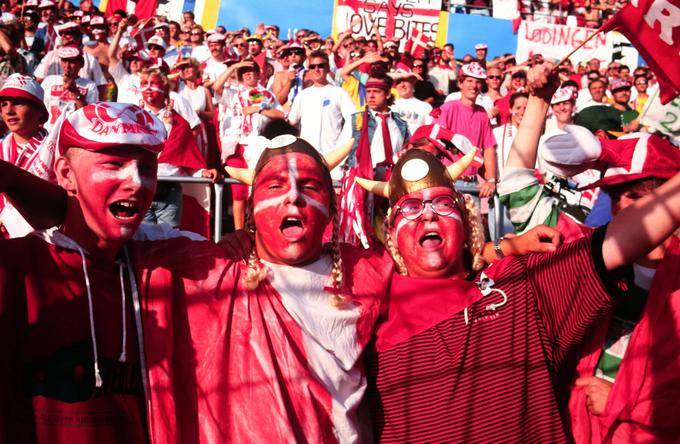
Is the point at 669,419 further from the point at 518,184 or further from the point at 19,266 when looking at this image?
the point at 19,266

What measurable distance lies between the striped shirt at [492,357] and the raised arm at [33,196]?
1207mm

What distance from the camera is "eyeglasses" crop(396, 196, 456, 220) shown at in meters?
3.05

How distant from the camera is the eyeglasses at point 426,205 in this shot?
3053 mm

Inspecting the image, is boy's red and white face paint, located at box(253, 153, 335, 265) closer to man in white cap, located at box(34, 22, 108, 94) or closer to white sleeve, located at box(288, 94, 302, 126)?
white sleeve, located at box(288, 94, 302, 126)

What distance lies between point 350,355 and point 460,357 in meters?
0.38

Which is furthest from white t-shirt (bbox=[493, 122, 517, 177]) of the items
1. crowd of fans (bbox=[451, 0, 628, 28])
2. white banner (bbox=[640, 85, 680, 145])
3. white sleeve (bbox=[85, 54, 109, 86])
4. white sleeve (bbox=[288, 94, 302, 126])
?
crowd of fans (bbox=[451, 0, 628, 28])

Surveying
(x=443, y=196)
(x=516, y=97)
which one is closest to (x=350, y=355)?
(x=443, y=196)

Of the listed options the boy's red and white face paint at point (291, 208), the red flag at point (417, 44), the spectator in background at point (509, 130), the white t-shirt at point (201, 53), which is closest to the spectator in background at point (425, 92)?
the red flag at point (417, 44)

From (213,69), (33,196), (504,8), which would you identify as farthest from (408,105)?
(504,8)

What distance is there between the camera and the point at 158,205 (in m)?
6.43

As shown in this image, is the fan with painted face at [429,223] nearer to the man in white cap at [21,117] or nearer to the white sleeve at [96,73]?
the man in white cap at [21,117]

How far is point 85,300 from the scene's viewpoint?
8.03ft

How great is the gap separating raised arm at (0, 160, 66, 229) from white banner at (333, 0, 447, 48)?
11574 millimetres

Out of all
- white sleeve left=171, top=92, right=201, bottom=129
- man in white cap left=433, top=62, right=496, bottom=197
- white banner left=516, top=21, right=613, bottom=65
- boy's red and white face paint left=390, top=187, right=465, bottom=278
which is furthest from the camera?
white banner left=516, top=21, right=613, bottom=65
